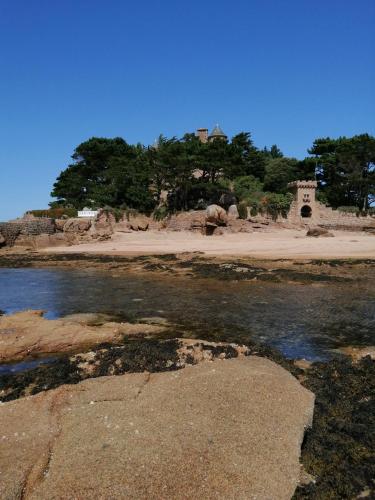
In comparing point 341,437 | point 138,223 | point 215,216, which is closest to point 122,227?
point 138,223

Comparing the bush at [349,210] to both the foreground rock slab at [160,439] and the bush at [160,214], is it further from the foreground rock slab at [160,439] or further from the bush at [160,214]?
the foreground rock slab at [160,439]

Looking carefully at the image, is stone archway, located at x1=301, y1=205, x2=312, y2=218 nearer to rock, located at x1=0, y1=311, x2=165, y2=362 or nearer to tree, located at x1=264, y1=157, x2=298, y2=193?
tree, located at x1=264, y1=157, x2=298, y2=193

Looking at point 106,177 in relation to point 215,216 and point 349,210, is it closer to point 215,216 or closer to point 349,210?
point 215,216

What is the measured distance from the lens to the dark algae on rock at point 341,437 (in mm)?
3793

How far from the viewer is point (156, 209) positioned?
4494 centimetres

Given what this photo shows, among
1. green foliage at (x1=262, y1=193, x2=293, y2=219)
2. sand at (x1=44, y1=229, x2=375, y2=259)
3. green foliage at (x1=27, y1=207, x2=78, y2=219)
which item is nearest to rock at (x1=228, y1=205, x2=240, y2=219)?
sand at (x1=44, y1=229, x2=375, y2=259)

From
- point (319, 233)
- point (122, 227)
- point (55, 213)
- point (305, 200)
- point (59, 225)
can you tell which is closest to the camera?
point (319, 233)

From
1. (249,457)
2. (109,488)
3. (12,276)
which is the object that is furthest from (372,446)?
(12,276)

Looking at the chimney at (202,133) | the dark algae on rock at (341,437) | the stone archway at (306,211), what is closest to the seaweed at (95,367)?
the dark algae on rock at (341,437)

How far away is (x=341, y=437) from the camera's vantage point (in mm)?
4629

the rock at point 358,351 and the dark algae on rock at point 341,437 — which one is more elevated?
the dark algae on rock at point 341,437

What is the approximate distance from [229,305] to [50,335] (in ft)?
20.2

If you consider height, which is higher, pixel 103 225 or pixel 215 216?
pixel 215 216

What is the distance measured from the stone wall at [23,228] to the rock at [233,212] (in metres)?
18.5
